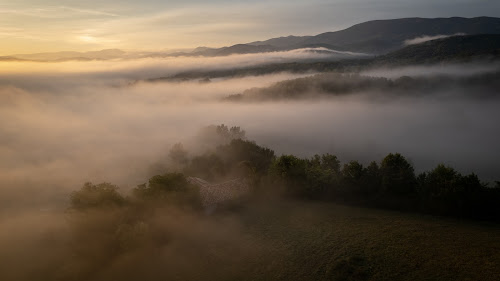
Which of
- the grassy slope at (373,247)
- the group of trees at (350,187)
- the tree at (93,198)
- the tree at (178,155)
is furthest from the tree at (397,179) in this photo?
the tree at (178,155)

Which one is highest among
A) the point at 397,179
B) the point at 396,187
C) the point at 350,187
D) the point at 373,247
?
the point at 397,179

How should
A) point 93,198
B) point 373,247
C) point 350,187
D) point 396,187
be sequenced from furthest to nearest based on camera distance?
1. point 350,187
2. point 396,187
3. point 93,198
4. point 373,247

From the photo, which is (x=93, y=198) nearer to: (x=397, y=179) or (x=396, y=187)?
(x=396, y=187)

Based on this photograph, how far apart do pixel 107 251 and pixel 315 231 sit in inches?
1069

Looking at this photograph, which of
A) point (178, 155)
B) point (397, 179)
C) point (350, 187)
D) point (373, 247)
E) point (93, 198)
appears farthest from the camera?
point (178, 155)

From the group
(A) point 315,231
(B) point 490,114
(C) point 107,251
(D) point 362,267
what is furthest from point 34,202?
(B) point 490,114

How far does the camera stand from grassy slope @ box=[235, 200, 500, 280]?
33750 millimetres

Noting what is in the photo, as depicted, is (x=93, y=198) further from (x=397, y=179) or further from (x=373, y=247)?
(x=397, y=179)

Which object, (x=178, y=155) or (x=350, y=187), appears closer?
(x=350, y=187)

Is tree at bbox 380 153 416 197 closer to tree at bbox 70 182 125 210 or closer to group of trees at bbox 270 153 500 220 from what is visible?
group of trees at bbox 270 153 500 220

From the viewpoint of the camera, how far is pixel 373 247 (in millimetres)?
38500

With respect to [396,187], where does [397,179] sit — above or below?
above

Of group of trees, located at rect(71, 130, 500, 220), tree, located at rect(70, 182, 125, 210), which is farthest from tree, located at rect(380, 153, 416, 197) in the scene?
tree, located at rect(70, 182, 125, 210)

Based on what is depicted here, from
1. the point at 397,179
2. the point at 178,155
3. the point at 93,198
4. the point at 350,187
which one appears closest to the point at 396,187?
the point at 397,179
